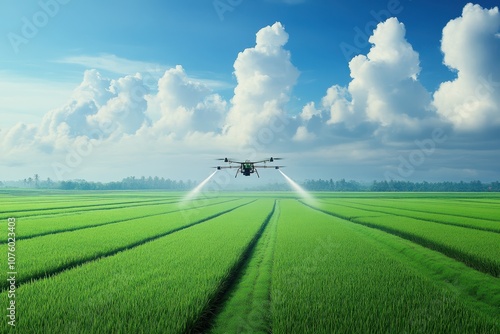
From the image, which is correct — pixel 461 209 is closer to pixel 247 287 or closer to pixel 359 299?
pixel 359 299

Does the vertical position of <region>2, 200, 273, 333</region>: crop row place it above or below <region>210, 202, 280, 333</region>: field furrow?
above

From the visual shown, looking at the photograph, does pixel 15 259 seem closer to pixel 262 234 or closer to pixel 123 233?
pixel 123 233

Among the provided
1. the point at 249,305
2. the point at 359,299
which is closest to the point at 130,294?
the point at 249,305

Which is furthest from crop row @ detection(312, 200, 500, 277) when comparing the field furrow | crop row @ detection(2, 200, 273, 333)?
crop row @ detection(2, 200, 273, 333)

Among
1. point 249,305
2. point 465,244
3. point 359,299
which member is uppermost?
point 465,244

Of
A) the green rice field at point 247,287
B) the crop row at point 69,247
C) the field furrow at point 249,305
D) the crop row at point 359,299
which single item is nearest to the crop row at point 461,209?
the green rice field at point 247,287

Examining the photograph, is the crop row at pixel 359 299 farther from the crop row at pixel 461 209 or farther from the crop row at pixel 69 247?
the crop row at pixel 461 209

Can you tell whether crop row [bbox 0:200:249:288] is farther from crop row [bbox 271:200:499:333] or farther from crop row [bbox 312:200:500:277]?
crop row [bbox 312:200:500:277]
